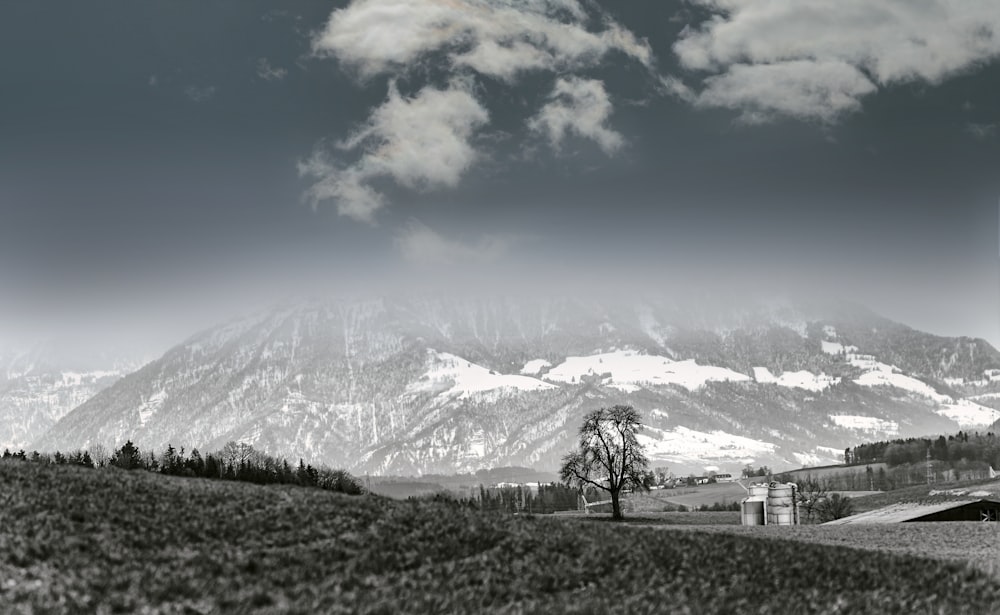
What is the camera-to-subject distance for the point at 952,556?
160ft

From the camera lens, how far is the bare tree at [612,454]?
134000mm

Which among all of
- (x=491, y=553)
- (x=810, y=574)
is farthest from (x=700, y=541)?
(x=491, y=553)

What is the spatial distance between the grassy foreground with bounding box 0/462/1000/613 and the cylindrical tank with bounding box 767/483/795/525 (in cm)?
8796

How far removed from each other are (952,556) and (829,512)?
434ft

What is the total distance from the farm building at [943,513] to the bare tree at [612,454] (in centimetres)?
3848

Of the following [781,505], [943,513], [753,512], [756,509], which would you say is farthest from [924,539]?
[756,509]

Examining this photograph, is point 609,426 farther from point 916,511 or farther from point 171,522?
point 171,522

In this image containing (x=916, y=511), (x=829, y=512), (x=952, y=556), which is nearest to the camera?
(x=952, y=556)

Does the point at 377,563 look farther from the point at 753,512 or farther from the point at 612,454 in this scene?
the point at 612,454

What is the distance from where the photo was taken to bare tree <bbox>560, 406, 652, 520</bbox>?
134 meters

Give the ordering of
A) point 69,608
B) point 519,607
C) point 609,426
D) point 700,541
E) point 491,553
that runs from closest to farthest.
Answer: point 69,608 < point 519,607 < point 491,553 < point 700,541 < point 609,426

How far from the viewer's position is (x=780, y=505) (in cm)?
12788

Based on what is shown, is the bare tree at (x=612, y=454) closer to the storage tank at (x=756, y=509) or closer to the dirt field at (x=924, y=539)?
the storage tank at (x=756, y=509)

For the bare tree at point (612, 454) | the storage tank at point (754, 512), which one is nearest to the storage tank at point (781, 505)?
the storage tank at point (754, 512)
